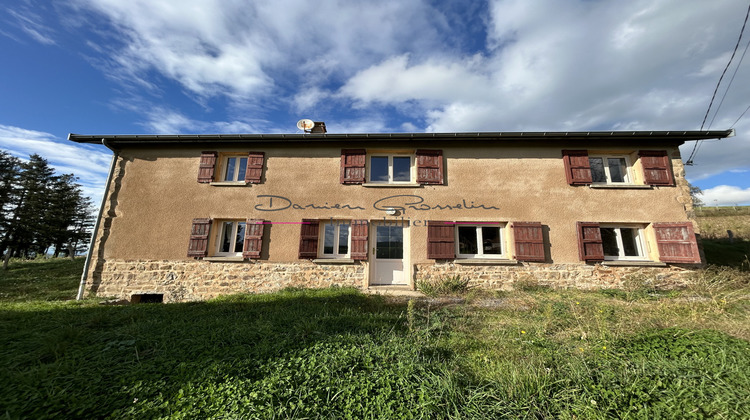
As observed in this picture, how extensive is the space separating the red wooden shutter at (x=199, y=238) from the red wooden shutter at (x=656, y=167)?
40.0 ft

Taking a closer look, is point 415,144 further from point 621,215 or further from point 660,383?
point 660,383

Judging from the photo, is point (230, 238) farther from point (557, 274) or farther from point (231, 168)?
point (557, 274)

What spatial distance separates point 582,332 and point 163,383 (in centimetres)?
475

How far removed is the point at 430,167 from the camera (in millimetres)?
7570

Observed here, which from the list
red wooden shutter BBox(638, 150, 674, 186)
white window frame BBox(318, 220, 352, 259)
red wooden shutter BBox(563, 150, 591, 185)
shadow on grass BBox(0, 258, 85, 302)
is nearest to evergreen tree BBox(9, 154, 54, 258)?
shadow on grass BBox(0, 258, 85, 302)

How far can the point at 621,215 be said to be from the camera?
7.09 meters

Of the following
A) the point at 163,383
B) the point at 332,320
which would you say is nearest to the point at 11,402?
the point at 163,383

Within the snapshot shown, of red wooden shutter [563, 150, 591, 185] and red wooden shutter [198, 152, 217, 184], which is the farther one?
red wooden shutter [198, 152, 217, 184]

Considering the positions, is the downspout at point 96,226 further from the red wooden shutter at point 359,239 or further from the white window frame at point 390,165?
the white window frame at point 390,165

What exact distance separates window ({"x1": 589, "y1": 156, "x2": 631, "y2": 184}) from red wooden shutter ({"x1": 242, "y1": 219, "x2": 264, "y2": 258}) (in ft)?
31.4

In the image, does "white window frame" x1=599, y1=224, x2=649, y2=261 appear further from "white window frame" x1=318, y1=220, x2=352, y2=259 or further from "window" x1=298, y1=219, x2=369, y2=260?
"white window frame" x1=318, y1=220, x2=352, y2=259

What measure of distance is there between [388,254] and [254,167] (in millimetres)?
4686

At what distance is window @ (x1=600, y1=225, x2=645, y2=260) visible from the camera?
23.3 ft

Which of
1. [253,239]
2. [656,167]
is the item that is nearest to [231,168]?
[253,239]
